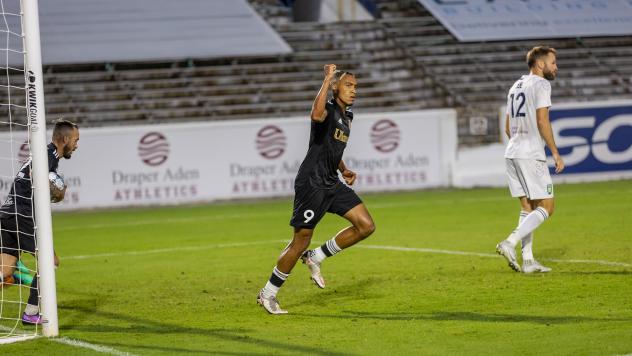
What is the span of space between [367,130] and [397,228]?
21.0ft

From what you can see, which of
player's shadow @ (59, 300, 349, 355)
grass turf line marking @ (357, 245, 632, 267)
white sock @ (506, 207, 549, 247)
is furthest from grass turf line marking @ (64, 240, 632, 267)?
player's shadow @ (59, 300, 349, 355)

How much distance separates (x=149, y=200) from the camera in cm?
2161

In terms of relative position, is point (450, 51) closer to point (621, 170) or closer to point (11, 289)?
point (621, 170)

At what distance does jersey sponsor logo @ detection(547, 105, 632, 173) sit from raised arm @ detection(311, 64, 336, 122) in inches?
582

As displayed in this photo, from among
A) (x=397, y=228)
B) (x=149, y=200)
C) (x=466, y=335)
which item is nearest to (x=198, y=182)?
(x=149, y=200)

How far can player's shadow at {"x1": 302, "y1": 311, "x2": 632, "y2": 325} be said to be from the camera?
27.9 feet

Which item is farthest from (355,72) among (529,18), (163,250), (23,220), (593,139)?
(23,220)

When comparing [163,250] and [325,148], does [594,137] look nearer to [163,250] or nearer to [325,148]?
[163,250]

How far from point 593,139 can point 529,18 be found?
9423 millimetres

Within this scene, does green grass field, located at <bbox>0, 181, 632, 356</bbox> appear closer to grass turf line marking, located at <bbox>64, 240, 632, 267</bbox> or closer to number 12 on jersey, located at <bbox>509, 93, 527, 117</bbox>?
grass turf line marking, located at <bbox>64, 240, 632, 267</bbox>

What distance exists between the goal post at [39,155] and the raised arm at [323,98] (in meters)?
2.17

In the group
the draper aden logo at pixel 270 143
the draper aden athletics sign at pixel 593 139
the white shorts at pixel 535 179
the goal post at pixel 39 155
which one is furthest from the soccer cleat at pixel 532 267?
the draper aden athletics sign at pixel 593 139

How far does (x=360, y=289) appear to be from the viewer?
1095 cm

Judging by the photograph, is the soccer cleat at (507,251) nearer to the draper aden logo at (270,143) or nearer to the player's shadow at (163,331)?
the player's shadow at (163,331)
